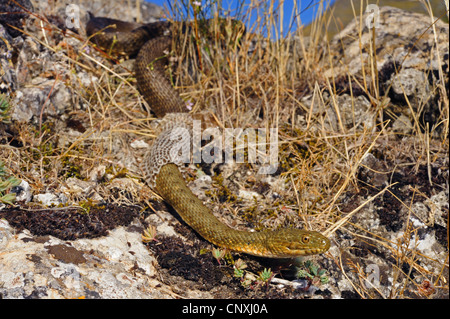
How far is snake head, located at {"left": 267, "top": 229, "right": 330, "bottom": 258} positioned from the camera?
3.69 metres

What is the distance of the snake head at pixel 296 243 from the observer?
3.69 metres

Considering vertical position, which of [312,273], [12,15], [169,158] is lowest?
[312,273]

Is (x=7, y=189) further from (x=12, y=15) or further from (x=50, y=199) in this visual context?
(x=12, y=15)

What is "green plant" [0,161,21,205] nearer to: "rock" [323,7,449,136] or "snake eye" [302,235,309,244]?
"snake eye" [302,235,309,244]

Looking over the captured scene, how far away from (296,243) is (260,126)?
7.68 ft

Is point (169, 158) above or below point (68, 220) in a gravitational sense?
above

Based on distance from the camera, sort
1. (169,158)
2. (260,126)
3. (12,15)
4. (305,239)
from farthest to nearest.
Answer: (260,126) < (12,15) < (169,158) < (305,239)

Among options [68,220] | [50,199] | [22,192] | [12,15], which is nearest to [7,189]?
[22,192]

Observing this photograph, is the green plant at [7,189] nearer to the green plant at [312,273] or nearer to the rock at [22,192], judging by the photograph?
the rock at [22,192]

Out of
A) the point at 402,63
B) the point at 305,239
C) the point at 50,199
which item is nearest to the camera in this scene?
the point at 305,239

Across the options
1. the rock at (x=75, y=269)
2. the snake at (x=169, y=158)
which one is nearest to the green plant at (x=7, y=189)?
the rock at (x=75, y=269)

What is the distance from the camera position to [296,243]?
3.74 m


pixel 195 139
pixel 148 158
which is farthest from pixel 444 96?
pixel 148 158
